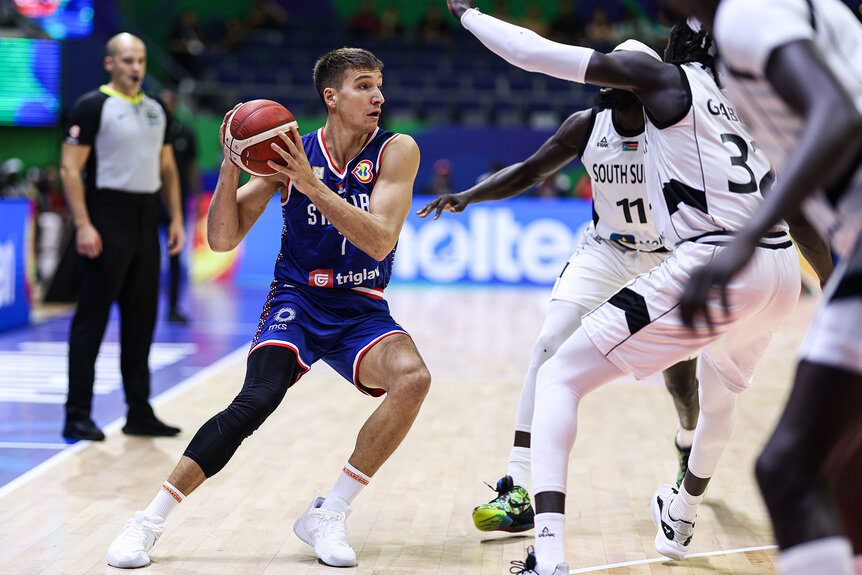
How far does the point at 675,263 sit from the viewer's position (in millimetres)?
3037

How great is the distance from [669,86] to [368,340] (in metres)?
1.47

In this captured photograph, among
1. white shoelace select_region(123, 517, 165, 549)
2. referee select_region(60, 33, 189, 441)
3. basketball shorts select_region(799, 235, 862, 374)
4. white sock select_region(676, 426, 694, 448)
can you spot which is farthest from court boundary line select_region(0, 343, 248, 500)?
basketball shorts select_region(799, 235, 862, 374)

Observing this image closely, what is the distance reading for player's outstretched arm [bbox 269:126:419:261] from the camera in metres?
3.44

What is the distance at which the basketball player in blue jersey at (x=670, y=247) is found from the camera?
2.97 m

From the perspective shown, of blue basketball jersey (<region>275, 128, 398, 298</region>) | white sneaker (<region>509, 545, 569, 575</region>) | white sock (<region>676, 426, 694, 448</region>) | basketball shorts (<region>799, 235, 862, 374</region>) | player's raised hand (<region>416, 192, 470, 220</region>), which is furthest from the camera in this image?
white sock (<region>676, 426, 694, 448</region>)

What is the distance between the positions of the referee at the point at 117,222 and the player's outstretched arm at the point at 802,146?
164 inches

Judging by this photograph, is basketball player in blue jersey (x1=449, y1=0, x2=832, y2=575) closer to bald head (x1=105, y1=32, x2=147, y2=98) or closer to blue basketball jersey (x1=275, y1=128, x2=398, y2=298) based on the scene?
blue basketball jersey (x1=275, y1=128, x2=398, y2=298)

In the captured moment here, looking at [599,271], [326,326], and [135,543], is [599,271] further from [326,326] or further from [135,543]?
[135,543]

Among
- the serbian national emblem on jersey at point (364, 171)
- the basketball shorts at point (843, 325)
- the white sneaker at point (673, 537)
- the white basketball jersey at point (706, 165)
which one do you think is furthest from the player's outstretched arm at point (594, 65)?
the white sneaker at point (673, 537)

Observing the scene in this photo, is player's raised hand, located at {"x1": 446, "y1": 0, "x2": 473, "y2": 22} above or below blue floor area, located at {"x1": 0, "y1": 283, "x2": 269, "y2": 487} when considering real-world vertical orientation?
above

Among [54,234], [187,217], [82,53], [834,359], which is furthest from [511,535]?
[82,53]

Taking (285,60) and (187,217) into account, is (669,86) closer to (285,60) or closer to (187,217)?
(187,217)

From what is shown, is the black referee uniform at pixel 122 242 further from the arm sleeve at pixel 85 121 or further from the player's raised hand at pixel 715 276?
the player's raised hand at pixel 715 276

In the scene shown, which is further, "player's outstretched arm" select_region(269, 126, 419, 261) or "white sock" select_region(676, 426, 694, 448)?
"white sock" select_region(676, 426, 694, 448)
